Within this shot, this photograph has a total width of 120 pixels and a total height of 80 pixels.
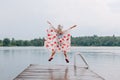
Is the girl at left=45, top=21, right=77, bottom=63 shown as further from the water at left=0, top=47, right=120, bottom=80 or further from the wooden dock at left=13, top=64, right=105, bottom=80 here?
the water at left=0, top=47, right=120, bottom=80

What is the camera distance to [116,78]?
1811 centimetres

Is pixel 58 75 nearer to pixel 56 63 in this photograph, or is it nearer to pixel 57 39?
pixel 57 39

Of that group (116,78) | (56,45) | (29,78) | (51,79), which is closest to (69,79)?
(51,79)

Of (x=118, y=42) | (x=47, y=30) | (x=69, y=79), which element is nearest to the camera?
(x=69, y=79)

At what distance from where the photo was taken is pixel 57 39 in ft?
48.7

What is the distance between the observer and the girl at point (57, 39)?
14.7 metres

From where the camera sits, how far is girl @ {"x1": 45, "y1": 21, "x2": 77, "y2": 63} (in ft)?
48.2

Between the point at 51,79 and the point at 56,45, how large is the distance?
4.08 m

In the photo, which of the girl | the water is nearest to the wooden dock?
the girl

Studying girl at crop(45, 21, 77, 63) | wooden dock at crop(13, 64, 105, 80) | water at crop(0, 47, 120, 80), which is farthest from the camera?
water at crop(0, 47, 120, 80)

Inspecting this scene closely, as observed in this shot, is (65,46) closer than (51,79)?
No

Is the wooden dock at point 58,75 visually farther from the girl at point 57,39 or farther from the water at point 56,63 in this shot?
the water at point 56,63

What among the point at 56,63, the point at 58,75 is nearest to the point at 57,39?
the point at 58,75

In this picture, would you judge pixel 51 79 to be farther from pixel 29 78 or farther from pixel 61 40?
pixel 61 40
